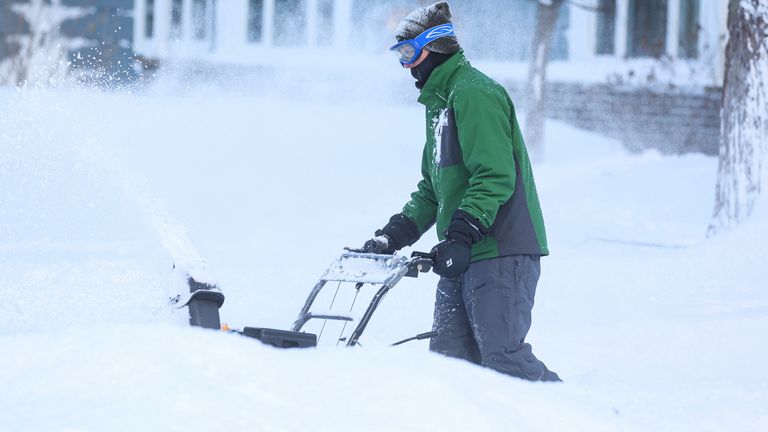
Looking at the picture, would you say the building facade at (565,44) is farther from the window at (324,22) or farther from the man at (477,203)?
the man at (477,203)

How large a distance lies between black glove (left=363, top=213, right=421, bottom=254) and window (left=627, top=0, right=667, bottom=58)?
49.2ft

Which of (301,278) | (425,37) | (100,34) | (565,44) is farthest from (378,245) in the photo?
(565,44)

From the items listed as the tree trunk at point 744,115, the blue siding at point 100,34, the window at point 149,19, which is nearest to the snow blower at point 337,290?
the tree trunk at point 744,115

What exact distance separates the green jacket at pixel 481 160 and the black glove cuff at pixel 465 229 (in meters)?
0.02

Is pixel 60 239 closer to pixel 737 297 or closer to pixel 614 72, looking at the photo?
pixel 737 297

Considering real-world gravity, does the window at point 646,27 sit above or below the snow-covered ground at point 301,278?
above

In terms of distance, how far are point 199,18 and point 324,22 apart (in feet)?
7.52

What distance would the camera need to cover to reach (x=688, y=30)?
18672 mm

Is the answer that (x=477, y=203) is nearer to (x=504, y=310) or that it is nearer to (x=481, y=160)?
(x=481, y=160)

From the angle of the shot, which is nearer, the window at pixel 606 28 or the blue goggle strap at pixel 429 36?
the blue goggle strap at pixel 429 36

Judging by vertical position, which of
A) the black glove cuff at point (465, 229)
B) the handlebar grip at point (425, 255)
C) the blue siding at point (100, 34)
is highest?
the blue siding at point (100, 34)

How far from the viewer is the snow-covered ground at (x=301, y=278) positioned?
2.73 m

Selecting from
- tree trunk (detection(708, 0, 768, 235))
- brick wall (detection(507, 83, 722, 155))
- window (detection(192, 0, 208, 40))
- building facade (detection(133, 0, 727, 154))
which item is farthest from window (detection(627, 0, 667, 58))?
tree trunk (detection(708, 0, 768, 235))

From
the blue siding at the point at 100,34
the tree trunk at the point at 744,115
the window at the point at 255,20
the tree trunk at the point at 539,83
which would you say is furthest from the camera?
the window at the point at 255,20
